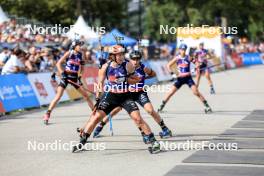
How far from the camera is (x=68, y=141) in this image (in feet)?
43.0

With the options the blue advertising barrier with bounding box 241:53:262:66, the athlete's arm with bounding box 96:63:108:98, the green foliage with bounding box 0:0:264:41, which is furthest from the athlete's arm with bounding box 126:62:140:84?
the blue advertising barrier with bounding box 241:53:262:66

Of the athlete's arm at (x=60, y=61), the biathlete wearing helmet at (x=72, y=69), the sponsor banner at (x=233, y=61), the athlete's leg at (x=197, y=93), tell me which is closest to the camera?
the athlete's arm at (x=60, y=61)

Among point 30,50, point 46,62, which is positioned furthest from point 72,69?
point 30,50

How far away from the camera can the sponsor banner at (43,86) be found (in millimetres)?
21109

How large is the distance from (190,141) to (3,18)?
2153 cm

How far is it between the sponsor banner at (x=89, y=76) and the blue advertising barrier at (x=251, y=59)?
3241 centimetres

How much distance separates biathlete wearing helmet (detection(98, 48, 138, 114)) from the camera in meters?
11.6

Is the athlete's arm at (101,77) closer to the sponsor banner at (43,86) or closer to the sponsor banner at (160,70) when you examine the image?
the sponsor banner at (43,86)

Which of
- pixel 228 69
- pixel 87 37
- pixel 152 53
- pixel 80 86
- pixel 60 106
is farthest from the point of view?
pixel 228 69

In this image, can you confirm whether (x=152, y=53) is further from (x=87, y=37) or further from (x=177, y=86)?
(x=177, y=86)

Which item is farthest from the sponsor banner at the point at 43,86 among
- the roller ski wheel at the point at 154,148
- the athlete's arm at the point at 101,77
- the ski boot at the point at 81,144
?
the roller ski wheel at the point at 154,148

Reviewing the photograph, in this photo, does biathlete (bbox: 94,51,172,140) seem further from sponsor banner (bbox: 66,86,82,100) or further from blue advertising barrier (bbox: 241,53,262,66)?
blue advertising barrier (bbox: 241,53,262,66)

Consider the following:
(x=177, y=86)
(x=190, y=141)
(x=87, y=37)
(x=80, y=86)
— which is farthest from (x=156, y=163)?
(x=87, y=37)

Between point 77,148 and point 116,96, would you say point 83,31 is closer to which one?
point 116,96
